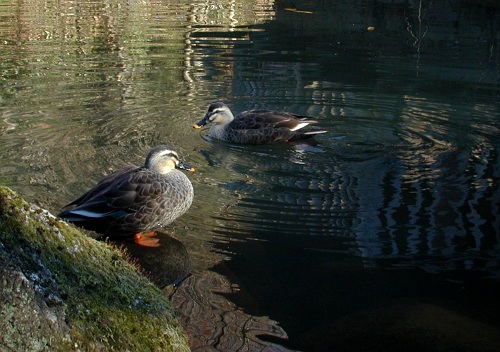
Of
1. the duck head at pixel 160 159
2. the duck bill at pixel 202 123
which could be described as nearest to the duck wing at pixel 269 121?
the duck bill at pixel 202 123

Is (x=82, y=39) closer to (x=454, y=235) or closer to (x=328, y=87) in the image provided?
(x=328, y=87)

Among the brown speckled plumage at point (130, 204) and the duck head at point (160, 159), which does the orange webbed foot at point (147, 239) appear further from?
the duck head at point (160, 159)

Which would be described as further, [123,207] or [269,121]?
[269,121]

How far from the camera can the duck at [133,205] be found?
6.09 meters

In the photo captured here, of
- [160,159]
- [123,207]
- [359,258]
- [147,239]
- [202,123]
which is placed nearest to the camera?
[359,258]

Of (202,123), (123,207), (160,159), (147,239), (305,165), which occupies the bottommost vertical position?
(147,239)

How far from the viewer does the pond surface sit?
505cm

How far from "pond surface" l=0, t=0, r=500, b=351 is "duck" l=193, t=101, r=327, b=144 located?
155mm

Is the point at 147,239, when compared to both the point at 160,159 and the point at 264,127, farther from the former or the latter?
the point at 264,127

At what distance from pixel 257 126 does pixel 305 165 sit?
4.74 feet

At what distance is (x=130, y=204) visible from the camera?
20.1 ft

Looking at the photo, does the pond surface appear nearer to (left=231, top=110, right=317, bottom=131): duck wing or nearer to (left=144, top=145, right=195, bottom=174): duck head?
(left=231, top=110, right=317, bottom=131): duck wing

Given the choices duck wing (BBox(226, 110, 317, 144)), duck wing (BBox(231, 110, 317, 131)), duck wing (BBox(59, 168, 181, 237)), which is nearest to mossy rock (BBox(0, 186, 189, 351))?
duck wing (BBox(59, 168, 181, 237))

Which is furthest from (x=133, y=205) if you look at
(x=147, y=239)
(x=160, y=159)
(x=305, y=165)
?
(x=305, y=165)
